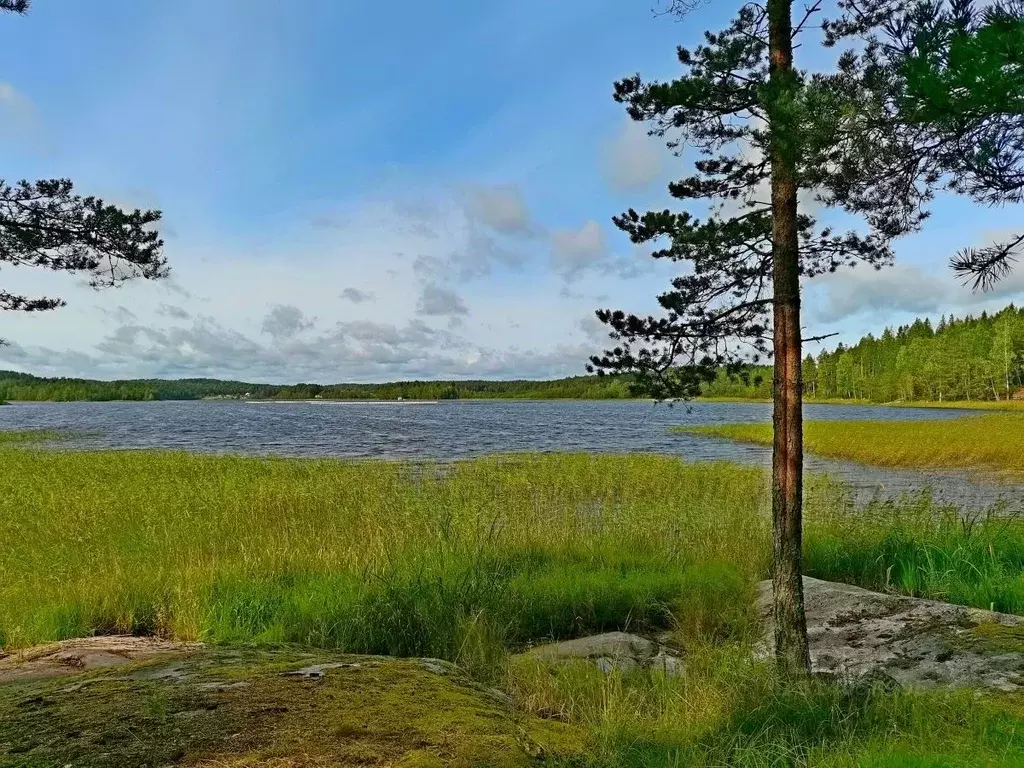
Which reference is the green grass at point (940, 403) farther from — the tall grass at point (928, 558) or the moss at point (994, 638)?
the moss at point (994, 638)

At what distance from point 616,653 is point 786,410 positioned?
2.44 m

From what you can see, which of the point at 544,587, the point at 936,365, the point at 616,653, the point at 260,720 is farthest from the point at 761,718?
the point at 936,365

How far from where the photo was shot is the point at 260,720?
278 cm

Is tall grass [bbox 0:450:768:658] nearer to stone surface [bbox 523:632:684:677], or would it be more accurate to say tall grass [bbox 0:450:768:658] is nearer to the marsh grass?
stone surface [bbox 523:632:684:677]

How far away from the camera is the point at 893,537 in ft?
29.3

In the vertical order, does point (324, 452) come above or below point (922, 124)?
below

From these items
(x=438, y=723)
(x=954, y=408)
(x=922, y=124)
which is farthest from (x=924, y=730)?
(x=954, y=408)

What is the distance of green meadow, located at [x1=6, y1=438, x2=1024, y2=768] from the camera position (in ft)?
11.8

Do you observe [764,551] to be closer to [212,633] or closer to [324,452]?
[212,633]

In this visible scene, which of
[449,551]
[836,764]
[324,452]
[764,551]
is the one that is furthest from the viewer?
[324,452]

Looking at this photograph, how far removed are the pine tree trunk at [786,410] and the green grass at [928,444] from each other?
1024 inches

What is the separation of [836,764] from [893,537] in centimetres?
724

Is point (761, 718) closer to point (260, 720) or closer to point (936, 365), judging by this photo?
point (260, 720)

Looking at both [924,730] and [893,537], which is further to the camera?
[893,537]
